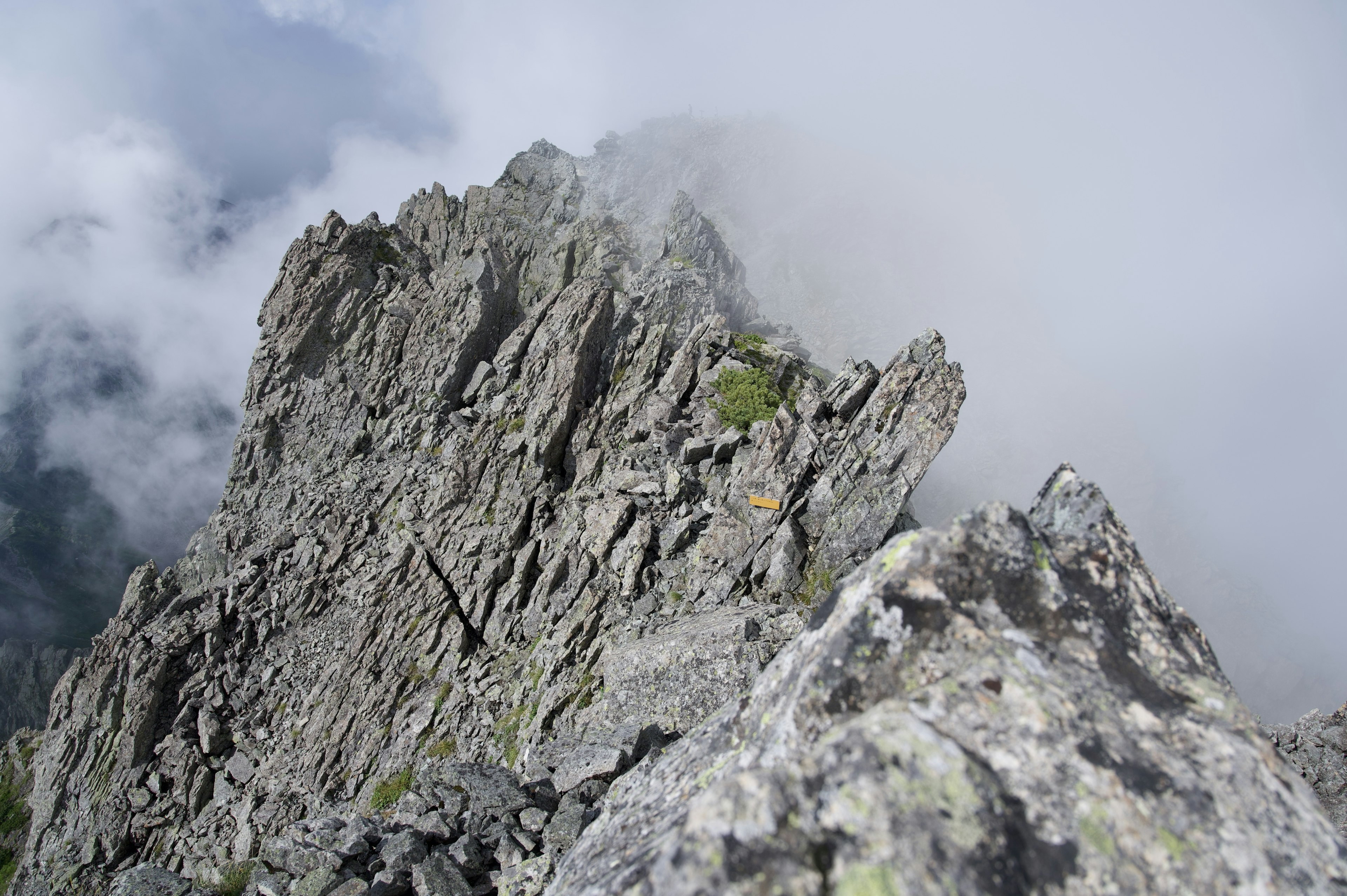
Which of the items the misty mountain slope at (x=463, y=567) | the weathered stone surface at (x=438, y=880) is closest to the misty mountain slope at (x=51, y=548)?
the misty mountain slope at (x=463, y=567)

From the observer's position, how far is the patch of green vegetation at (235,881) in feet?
33.8

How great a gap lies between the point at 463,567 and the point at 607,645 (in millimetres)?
9264

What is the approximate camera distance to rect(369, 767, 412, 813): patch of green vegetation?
62.8 ft

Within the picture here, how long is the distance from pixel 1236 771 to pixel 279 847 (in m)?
13.4

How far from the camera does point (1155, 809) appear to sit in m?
3.79

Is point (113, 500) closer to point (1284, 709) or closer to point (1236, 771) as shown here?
point (1236, 771)

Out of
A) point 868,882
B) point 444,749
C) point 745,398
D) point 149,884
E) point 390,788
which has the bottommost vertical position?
point 868,882

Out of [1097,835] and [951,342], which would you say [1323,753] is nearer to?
[1097,835]

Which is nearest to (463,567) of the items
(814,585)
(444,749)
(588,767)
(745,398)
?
(444,749)

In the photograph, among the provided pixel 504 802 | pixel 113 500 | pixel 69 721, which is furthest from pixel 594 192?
pixel 113 500

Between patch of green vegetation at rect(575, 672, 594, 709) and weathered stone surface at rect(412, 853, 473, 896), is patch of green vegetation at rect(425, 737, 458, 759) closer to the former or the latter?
patch of green vegetation at rect(575, 672, 594, 709)

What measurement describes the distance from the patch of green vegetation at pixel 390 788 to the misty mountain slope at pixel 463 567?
0.27ft

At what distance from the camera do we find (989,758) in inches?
154

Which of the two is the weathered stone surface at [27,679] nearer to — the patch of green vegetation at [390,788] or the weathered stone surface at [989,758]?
the patch of green vegetation at [390,788]
